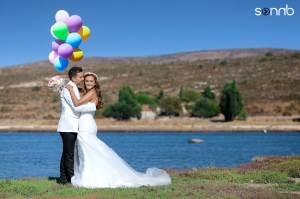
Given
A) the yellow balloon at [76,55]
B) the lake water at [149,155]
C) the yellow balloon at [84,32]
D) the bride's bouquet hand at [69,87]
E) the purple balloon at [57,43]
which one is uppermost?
the yellow balloon at [84,32]

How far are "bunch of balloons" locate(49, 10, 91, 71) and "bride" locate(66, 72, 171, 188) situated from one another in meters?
0.85

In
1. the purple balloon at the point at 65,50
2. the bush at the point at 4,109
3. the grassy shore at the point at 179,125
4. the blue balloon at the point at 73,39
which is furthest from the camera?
the bush at the point at 4,109

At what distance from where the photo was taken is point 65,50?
1262cm

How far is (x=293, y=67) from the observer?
117 m

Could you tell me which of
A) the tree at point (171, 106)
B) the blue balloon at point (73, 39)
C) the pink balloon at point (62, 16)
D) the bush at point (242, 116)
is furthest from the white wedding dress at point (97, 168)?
the tree at point (171, 106)

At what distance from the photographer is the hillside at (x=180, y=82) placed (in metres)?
91.8

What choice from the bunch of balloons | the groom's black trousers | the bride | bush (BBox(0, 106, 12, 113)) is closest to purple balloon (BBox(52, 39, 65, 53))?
the bunch of balloons

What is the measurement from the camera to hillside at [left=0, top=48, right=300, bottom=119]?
91.8 metres

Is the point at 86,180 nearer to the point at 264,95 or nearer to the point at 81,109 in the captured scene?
the point at 81,109

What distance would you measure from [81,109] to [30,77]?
415 feet

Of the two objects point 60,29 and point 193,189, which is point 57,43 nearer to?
point 60,29

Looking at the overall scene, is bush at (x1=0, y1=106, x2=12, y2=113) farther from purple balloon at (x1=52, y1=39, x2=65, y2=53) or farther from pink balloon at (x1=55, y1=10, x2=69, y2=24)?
pink balloon at (x1=55, y1=10, x2=69, y2=24)

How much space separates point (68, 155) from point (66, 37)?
8.66 feet

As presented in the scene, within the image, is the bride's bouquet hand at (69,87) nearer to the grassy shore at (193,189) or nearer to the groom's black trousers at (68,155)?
the groom's black trousers at (68,155)
